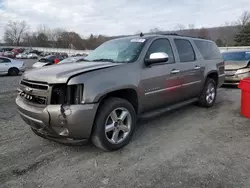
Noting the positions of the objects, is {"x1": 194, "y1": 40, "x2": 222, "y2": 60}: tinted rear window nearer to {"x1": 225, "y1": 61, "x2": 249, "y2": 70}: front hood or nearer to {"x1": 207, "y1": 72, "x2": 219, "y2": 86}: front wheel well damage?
{"x1": 207, "y1": 72, "x2": 219, "y2": 86}: front wheel well damage

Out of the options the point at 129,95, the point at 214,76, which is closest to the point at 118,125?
the point at 129,95

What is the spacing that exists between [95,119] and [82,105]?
0.35 m

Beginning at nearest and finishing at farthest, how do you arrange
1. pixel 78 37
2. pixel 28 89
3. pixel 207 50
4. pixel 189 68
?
pixel 28 89, pixel 189 68, pixel 207 50, pixel 78 37

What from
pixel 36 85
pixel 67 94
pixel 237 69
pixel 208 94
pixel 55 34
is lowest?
pixel 208 94

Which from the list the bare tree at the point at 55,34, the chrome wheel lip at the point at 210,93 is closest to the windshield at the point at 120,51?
the chrome wheel lip at the point at 210,93

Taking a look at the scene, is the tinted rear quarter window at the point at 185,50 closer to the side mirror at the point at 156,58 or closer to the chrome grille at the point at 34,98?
the side mirror at the point at 156,58

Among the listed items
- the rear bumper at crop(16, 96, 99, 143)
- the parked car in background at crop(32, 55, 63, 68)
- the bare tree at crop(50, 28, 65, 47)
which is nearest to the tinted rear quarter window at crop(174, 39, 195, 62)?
the rear bumper at crop(16, 96, 99, 143)

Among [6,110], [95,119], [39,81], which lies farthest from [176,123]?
[6,110]

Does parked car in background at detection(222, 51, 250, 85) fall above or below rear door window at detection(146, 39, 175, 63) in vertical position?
below

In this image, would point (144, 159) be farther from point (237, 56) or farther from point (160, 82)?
point (237, 56)

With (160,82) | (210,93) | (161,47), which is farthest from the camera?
(210,93)

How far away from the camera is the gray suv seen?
289cm

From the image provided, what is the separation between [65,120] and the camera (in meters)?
2.83

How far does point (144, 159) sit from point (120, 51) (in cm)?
195
